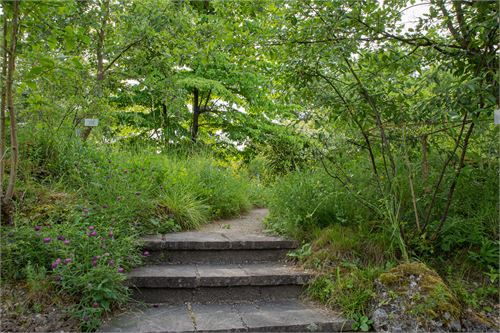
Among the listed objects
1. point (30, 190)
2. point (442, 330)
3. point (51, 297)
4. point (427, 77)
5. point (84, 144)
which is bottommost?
point (442, 330)

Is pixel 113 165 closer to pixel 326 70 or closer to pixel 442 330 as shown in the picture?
pixel 326 70

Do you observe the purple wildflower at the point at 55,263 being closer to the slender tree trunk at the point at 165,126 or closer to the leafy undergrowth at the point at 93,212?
the leafy undergrowth at the point at 93,212

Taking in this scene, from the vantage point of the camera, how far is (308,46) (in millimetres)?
3463

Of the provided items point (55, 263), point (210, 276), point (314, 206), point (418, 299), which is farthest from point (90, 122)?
point (418, 299)

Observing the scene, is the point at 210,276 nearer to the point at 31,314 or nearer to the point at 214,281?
the point at 214,281

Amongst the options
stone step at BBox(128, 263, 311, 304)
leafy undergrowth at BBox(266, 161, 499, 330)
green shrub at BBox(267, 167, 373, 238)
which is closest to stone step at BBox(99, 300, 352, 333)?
stone step at BBox(128, 263, 311, 304)

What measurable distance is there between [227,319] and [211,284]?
1.48ft

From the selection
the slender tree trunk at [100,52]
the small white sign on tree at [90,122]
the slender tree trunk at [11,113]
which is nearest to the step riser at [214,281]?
the slender tree trunk at [11,113]

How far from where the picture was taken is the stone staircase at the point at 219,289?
8.97ft

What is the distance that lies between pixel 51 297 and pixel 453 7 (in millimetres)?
3774

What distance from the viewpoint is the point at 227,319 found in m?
2.81

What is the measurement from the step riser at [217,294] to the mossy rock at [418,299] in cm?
80

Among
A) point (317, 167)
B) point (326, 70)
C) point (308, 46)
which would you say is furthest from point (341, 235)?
point (308, 46)

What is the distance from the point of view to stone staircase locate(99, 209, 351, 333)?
8.97 feet
